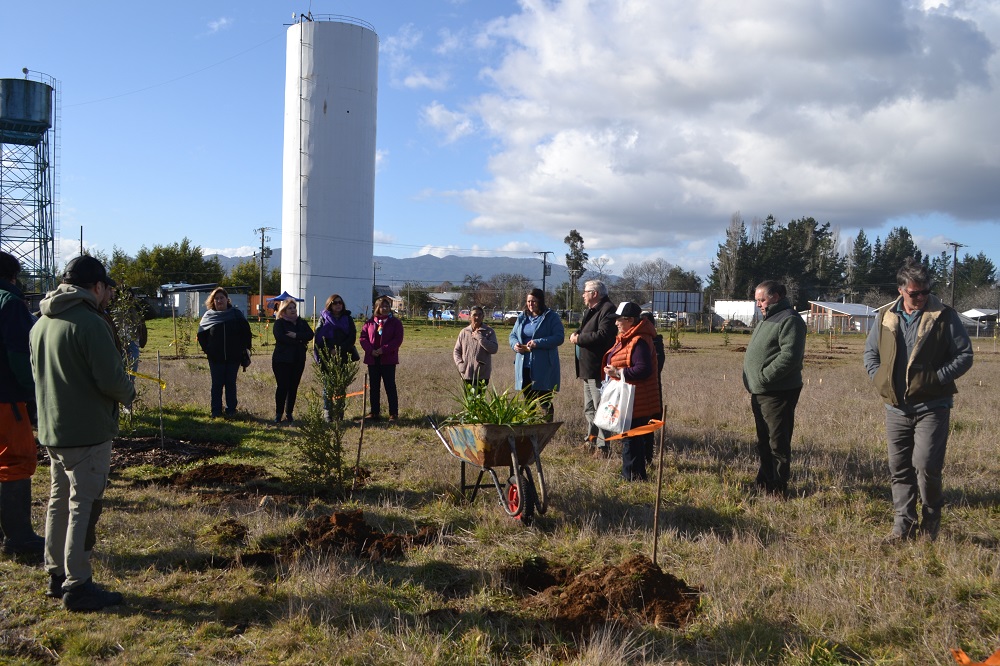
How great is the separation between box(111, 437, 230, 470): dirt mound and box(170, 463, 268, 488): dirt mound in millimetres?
725

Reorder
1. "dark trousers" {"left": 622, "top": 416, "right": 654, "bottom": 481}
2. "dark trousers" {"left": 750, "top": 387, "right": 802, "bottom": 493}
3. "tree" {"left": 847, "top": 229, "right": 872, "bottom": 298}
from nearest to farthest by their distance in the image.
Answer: "dark trousers" {"left": 750, "top": 387, "right": 802, "bottom": 493}
"dark trousers" {"left": 622, "top": 416, "right": 654, "bottom": 481}
"tree" {"left": 847, "top": 229, "right": 872, "bottom": 298}

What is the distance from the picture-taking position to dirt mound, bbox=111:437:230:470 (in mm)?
7766

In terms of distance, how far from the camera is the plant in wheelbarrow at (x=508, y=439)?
5312 millimetres

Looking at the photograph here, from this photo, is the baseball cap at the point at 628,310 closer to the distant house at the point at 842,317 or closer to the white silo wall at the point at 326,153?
the white silo wall at the point at 326,153

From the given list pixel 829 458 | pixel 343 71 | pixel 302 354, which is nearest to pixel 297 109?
pixel 343 71

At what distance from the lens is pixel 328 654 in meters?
3.53

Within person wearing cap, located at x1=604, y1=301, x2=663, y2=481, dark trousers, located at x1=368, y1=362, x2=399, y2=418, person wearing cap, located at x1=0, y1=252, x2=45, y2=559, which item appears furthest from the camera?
dark trousers, located at x1=368, y1=362, x2=399, y2=418

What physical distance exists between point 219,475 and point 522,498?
336 cm

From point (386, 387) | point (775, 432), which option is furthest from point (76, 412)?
point (386, 387)

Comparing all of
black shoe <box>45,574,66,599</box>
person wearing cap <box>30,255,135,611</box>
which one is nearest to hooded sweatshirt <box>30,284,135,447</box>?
person wearing cap <box>30,255,135,611</box>

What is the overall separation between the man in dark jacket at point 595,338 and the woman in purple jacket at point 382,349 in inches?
121

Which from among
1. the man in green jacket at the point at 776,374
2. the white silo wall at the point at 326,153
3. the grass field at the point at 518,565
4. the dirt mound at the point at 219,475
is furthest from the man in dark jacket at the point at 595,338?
the white silo wall at the point at 326,153

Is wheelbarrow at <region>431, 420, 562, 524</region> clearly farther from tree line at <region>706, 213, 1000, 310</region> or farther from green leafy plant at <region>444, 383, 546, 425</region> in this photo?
tree line at <region>706, 213, 1000, 310</region>

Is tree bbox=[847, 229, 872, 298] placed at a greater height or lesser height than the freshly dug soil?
greater
